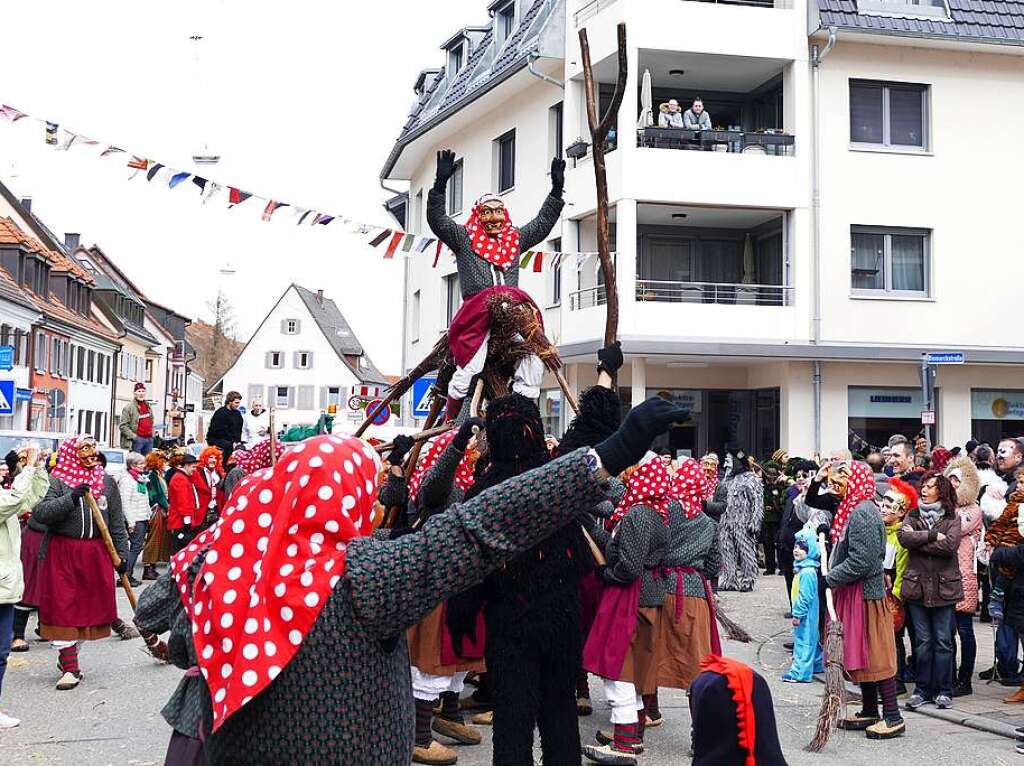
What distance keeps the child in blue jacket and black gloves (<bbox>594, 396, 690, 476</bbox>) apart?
23.2 ft

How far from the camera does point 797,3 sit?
22.0 metres

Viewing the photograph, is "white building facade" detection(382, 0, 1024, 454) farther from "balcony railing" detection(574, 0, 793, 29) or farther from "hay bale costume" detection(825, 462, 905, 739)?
"hay bale costume" detection(825, 462, 905, 739)

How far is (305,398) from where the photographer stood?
231 feet

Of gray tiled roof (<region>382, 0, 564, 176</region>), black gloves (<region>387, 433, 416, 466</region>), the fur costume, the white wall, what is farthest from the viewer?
the white wall

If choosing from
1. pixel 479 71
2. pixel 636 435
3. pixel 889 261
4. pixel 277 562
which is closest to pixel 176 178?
pixel 277 562

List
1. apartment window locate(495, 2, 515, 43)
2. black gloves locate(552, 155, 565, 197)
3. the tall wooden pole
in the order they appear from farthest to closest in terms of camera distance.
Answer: apartment window locate(495, 2, 515, 43) < black gloves locate(552, 155, 565, 197) < the tall wooden pole

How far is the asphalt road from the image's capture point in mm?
6875

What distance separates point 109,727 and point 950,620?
6125 millimetres

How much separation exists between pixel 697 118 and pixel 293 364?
51.8m

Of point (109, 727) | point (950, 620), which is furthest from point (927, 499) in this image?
point (109, 727)

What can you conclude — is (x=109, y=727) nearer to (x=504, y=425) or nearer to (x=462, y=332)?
(x=462, y=332)

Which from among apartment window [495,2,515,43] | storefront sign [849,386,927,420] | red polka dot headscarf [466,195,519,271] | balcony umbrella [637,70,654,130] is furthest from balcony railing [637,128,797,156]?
red polka dot headscarf [466,195,519,271]

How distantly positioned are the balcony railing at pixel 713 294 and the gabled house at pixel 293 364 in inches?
1916

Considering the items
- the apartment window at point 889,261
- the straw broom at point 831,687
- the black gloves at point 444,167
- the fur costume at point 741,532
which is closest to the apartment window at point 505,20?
the apartment window at point 889,261
